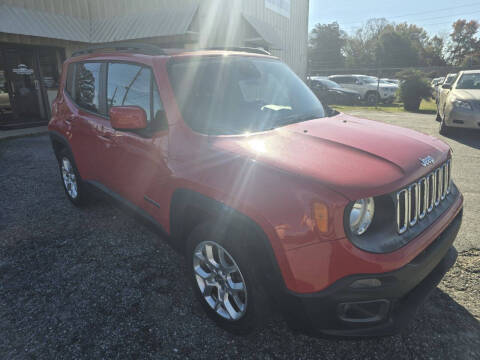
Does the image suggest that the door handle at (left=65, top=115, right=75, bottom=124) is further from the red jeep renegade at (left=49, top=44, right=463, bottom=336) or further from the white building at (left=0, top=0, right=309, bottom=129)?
the white building at (left=0, top=0, right=309, bottom=129)

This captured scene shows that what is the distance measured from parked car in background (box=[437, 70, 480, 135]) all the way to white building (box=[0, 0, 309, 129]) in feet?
21.6

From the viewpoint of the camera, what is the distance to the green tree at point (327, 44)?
57.7 m

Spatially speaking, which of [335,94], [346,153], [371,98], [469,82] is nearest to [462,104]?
[469,82]

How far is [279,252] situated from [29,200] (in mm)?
4416

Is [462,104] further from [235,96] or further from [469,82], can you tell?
[235,96]

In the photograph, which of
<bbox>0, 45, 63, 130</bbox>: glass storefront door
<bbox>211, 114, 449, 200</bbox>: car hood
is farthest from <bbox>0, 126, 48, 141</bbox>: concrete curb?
<bbox>211, 114, 449, 200</bbox>: car hood

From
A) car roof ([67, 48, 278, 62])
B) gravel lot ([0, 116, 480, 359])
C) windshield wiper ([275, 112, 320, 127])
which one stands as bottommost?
gravel lot ([0, 116, 480, 359])

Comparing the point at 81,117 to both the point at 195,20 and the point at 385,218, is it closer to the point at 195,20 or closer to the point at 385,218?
the point at 385,218

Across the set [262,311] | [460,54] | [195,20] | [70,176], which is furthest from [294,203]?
[460,54]

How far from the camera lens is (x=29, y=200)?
15.7 ft

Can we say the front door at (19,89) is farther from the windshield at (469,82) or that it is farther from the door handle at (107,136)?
the windshield at (469,82)

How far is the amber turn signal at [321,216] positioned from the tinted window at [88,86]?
103 inches

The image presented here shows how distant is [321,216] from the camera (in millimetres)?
1687

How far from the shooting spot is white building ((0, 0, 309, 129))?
34.7 ft
